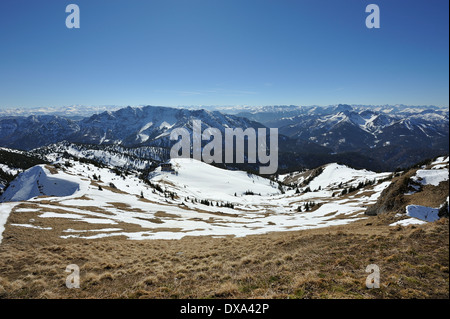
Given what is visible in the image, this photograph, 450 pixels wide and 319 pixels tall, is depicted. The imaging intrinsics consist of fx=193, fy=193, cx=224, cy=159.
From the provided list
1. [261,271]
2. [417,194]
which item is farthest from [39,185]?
[417,194]

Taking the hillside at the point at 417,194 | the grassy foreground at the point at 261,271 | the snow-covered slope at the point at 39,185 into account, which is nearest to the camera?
the grassy foreground at the point at 261,271

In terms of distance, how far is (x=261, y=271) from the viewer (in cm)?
1377

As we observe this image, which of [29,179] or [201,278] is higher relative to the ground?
[201,278]

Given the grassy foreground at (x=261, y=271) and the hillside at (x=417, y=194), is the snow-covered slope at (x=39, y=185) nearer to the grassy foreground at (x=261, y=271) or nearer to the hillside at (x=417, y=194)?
the grassy foreground at (x=261, y=271)

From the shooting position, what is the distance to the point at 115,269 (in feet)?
53.9

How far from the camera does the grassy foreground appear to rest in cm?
1038

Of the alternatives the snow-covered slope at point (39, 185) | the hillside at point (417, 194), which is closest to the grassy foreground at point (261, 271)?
the hillside at point (417, 194)

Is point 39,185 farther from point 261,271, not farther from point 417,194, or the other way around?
point 417,194

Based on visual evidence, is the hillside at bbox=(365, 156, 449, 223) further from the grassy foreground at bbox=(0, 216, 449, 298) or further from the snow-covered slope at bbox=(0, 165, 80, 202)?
the snow-covered slope at bbox=(0, 165, 80, 202)

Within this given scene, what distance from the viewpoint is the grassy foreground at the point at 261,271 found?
10375 millimetres

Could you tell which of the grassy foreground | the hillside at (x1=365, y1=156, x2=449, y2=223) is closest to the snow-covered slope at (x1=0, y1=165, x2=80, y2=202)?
the grassy foreground

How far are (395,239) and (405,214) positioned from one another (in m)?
20.1
